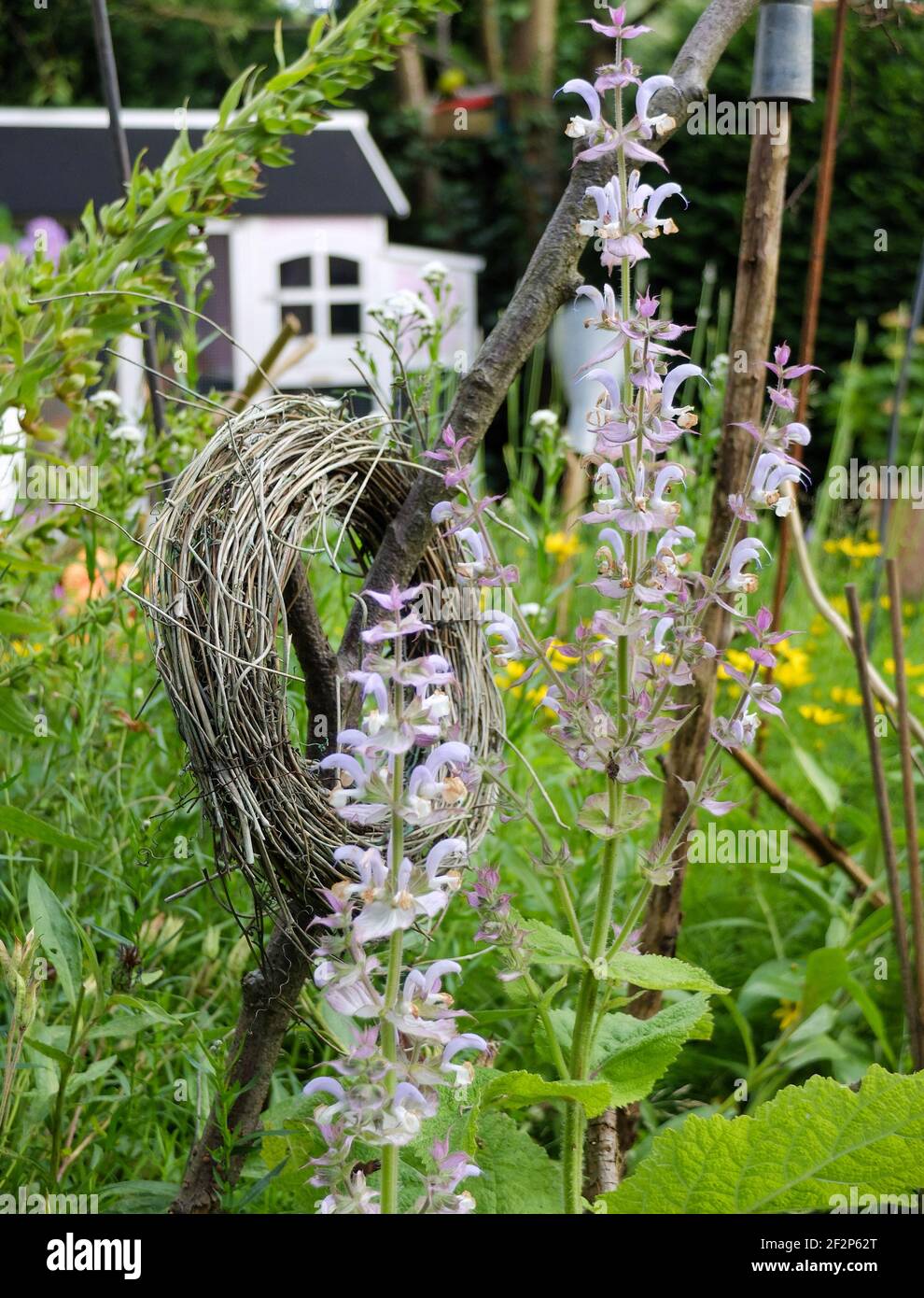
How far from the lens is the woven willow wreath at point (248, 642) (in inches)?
47.7

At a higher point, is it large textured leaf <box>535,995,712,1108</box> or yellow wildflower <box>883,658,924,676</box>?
yellow wildflower <box>883,658,924,676</box>

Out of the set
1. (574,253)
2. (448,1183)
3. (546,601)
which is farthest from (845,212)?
(448,1183)

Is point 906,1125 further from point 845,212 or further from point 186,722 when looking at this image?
point 845,212

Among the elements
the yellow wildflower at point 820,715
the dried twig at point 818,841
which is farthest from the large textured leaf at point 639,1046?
the yellow wildflower at point 820,715

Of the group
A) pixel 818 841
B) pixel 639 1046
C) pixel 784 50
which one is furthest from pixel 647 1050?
pixel 784 50

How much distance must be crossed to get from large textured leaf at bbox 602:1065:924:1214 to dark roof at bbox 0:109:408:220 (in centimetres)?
714

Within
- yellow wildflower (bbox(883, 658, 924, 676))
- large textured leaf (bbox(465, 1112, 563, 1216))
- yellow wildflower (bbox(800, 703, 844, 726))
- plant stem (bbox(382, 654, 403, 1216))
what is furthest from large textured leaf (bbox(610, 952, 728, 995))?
yellow wildflower (bbox(883, 658, 924, 676))

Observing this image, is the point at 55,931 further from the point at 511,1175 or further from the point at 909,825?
the point at 909,825

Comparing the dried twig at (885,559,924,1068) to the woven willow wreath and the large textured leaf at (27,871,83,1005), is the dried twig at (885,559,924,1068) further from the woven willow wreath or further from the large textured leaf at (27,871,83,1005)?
the large textured leaf at (27,871,83,1005)

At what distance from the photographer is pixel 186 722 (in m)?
1.22

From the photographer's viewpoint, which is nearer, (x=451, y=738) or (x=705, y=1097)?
(x=451, y=738)

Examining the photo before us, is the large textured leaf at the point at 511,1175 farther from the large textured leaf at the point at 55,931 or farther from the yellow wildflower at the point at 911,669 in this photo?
the yellow wildflower at the point at 911,669

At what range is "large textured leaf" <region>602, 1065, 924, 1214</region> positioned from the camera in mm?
1186
